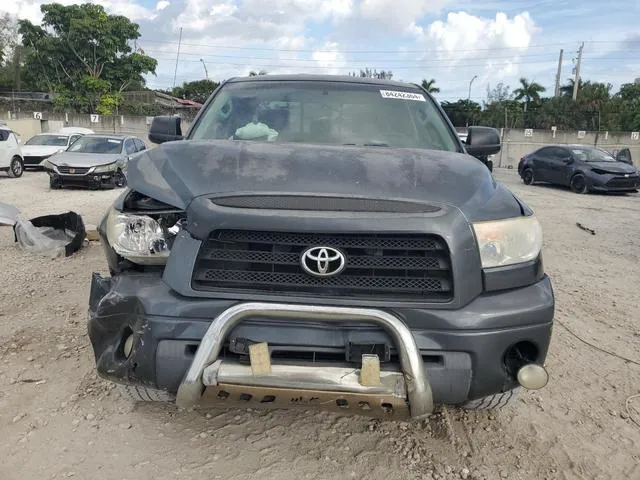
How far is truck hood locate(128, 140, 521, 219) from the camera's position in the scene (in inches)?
91.0

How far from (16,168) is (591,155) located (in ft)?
57.8

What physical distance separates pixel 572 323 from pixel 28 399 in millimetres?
3996

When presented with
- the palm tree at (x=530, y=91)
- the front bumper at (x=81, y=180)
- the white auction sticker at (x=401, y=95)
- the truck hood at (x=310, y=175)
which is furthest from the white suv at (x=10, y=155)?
the palm tree at (x=530, y=91)

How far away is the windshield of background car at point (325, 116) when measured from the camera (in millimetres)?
3379

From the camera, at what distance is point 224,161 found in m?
2.55

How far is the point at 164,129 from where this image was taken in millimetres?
3834

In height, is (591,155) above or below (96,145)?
above

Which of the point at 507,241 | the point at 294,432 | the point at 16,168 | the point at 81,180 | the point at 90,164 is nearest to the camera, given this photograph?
the point at 507,241

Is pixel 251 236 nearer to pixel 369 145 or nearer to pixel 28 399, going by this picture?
pixel 369 145

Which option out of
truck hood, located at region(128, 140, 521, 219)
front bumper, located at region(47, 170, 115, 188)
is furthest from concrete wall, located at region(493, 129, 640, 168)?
truck hood, located at region(128, 140, 521, 219)

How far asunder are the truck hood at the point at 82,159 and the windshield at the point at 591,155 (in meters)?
13.3

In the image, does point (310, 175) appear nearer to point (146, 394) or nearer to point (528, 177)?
point (146, 394)

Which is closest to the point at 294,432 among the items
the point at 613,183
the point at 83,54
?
the point at 613,183

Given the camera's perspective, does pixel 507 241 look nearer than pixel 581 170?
Yes
